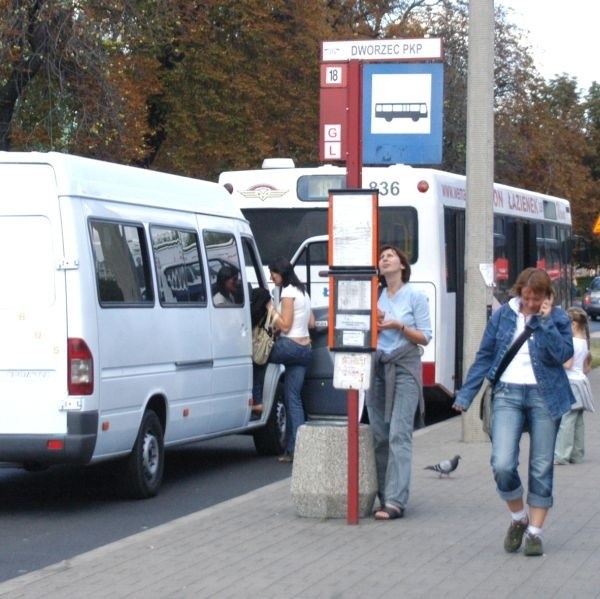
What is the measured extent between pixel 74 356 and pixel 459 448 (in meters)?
5.21

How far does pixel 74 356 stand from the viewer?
9547mm

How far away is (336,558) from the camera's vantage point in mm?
7938

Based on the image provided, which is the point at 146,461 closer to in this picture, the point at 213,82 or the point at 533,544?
the point at 533,544

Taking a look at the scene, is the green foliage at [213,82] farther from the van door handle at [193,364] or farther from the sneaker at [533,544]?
the sneaker at [533,544]

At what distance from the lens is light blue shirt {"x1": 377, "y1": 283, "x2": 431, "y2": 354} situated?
365 inches

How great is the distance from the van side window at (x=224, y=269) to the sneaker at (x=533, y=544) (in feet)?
15.5

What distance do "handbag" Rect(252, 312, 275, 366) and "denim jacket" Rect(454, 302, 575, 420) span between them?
501cm

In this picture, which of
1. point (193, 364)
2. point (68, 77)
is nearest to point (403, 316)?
point (193, 364)

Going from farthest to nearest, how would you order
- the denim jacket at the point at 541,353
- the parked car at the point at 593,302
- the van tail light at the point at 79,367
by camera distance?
the parked car at the point at 593,302 < the van tail light at the point at 79,367 < the denim jacket at the point at 541,353

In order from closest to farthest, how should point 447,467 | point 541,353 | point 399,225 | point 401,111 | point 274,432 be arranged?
point 541,353
point 447,467
point 401,111
point 274,432
point 399,225

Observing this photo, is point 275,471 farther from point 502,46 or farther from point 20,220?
point 502,46

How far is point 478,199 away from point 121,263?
15.8 ft

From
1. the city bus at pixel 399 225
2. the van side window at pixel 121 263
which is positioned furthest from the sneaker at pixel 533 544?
the city bus at pixel 399 225

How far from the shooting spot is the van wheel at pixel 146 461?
1057 centimetres
